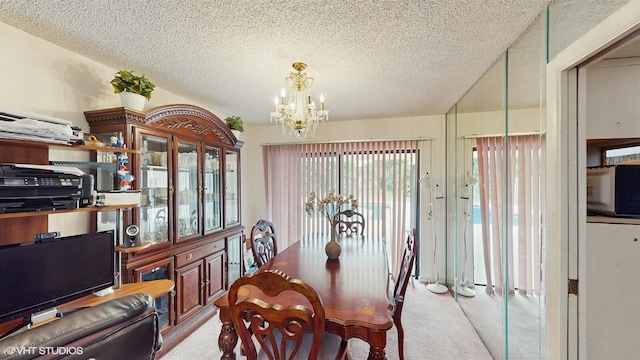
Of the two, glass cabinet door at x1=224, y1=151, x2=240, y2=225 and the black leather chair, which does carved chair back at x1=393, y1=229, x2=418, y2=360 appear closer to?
the black leather chair

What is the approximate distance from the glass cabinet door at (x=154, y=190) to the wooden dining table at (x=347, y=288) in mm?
1027

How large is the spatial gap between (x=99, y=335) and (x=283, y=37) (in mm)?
Answer: 1656

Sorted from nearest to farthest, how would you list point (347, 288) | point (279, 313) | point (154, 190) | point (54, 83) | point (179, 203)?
point (279, 313)
point (347, 288)
point (54, 83)
point (154, 190)
point (179, 203)

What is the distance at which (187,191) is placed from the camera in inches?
98.1

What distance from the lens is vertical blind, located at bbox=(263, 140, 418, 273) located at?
3.64 metres

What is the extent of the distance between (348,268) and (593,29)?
1.80 meters

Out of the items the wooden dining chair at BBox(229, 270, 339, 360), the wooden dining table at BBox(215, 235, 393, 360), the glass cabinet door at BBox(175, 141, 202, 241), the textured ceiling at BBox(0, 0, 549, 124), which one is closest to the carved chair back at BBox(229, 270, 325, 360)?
the wooden dining chair at BBox(229, 270, 339, 360)

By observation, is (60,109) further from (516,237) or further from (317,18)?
(516,237)

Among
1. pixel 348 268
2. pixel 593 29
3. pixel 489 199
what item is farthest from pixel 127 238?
pixel 489 199

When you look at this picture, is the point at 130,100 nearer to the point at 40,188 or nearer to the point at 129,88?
the point at 129,88

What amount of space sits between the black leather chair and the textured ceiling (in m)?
1.41

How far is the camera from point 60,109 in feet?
5.76

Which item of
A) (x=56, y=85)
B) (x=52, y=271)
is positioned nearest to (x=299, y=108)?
(x=56, y=85)

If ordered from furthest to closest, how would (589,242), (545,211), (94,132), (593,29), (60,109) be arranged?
1. (94,132)
2. (60,109)
3. (545,211)
4. (589,242)
5. (593,29)
